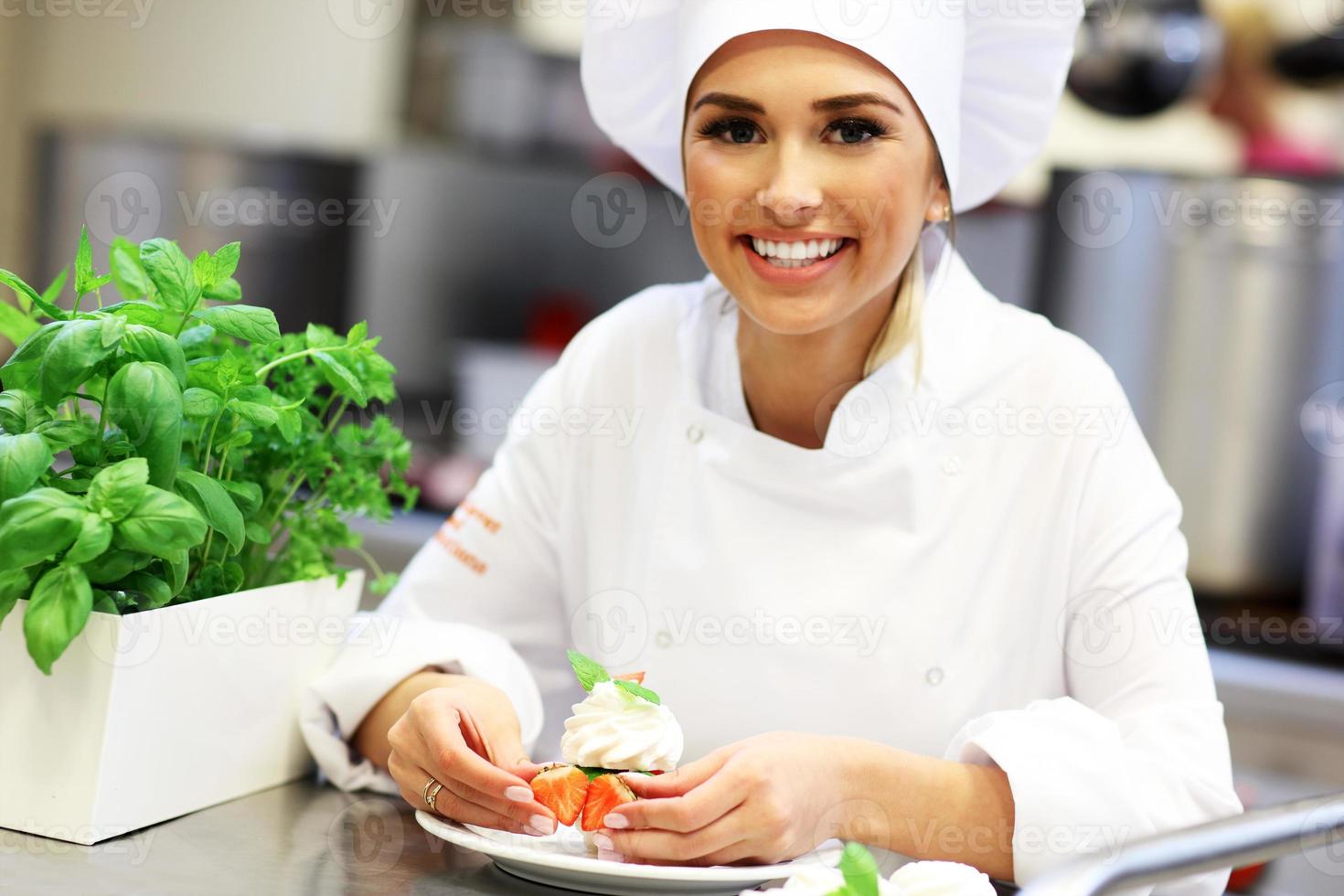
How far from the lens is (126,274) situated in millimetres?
1006

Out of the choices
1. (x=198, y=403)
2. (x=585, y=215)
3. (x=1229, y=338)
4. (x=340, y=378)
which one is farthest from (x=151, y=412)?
(x=585, y=215)

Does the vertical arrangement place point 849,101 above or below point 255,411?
above

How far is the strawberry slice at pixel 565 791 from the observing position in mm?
892

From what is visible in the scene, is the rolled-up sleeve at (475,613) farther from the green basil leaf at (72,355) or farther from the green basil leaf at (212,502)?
the green basil leaf at (72,355)

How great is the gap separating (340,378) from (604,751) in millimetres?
312

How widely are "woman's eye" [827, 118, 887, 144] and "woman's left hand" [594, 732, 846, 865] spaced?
0.50 metres

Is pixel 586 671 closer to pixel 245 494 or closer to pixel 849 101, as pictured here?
pixel 245 494

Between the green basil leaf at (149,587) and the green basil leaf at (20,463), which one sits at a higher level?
the green basil leaf at (20,463)

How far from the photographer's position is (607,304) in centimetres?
356

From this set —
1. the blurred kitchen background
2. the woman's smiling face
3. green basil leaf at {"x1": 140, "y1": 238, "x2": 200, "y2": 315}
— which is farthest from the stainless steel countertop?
the blurred kitchen background

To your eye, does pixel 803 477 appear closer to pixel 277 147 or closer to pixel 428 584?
pixel 428 584

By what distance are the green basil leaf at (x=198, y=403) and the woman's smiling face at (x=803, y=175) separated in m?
0.46

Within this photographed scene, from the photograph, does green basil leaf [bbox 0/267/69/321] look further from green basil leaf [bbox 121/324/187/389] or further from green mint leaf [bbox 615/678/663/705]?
green mint leaf [bbox 615/678/663/705]

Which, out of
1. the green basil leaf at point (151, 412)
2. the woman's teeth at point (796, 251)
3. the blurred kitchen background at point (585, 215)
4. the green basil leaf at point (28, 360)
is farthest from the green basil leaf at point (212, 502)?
the blurred kitchen background at point (585, 215)
